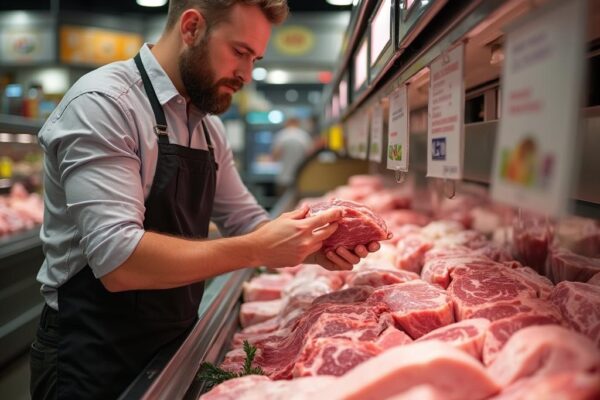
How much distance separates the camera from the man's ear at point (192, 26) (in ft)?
6.50

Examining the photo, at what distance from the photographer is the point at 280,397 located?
1264 mm

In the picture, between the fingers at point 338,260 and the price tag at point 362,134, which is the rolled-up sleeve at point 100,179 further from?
the price tag at point 362,134

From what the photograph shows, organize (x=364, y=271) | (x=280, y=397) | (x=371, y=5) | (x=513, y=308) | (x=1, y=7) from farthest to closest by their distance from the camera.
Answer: (x=1, y=7) → (x=371, y=5) → (x=364, y=271) → (x=513, y=308) → (x=280, y=397)

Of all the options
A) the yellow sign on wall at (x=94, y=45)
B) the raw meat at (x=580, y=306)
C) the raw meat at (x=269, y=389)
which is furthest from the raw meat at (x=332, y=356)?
the yellow sign on wall at (x=94, y=45)

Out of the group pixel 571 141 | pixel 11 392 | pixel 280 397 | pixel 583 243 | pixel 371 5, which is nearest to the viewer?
pixel 571 141

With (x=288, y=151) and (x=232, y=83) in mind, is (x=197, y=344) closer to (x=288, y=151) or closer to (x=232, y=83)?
(x=232, y=83)

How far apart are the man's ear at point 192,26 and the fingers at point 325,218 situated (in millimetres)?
847

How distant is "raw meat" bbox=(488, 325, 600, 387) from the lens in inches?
41.1

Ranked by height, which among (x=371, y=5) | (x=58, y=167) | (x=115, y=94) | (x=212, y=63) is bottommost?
(x=58, y=167)

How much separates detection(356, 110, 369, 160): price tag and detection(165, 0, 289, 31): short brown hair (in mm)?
1419

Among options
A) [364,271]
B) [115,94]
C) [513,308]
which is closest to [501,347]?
[513,308]

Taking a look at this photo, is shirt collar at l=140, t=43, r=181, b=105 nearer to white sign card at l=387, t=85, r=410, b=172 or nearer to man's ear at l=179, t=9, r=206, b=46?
man's ear at l=179, t=9, r=206, b=46

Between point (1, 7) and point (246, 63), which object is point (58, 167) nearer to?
point (246, 63)

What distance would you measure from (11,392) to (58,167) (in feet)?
9.01
